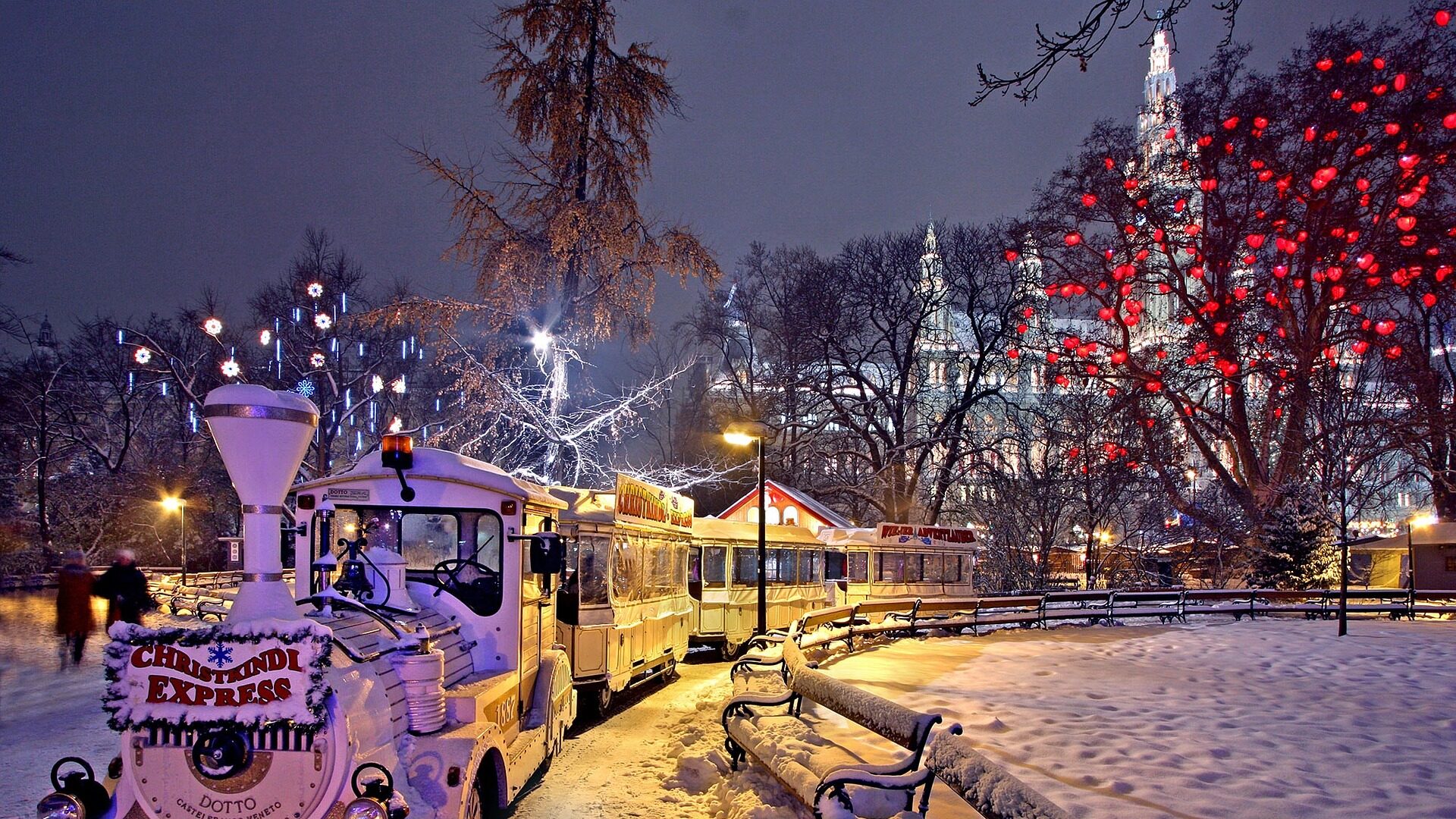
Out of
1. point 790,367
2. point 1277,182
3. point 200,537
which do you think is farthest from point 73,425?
point 1277,182

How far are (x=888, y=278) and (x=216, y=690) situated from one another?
115 feet

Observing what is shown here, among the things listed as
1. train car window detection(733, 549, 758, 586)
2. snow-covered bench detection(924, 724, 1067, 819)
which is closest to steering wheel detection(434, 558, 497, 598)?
snow-covered bench detection(924, 724, 1067, 819)

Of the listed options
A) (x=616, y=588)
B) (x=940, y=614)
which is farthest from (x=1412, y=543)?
(x=616, y=588)

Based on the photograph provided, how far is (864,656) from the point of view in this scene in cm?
1523

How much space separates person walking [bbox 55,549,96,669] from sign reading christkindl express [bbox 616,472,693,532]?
760 cm

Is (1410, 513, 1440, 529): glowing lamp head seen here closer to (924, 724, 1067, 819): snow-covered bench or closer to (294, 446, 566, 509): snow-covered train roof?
(924, 724, 1067, 819): snow-covered bench

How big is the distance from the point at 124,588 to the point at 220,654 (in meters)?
9.43

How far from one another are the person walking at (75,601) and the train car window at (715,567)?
10442 mm

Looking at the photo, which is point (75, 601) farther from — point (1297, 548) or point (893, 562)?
point (1297, 548)

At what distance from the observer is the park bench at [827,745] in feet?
17.0

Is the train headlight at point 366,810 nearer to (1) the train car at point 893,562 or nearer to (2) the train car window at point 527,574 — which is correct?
(2) the train car window at point 527,574

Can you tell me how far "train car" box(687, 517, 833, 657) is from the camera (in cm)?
1902

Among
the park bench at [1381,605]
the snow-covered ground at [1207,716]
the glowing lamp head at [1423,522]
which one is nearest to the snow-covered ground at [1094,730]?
the snow-covered ground at [1207,716]

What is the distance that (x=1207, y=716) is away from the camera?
381 inches
